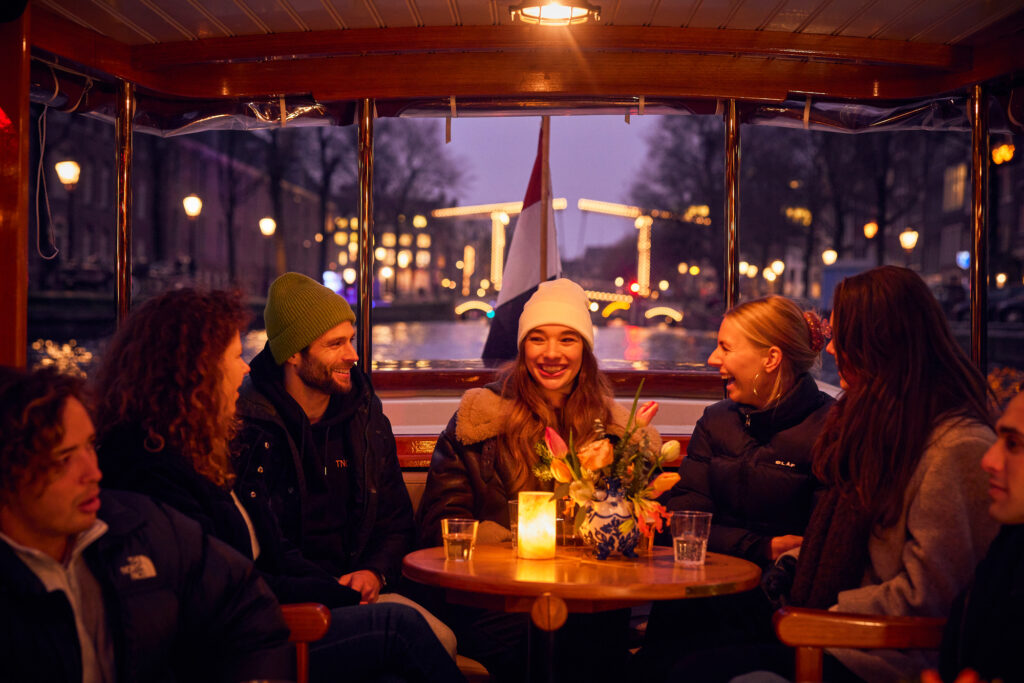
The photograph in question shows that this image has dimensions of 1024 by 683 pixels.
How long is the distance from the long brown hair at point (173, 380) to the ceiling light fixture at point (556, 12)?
188 cm

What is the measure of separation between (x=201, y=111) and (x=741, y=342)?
315 centimetres

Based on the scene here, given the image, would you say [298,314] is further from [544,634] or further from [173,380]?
[544,634]

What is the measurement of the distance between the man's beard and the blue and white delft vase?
3.52 feet

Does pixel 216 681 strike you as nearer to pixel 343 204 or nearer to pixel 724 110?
pixel 724 110

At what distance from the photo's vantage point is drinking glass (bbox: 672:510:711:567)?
276 cm

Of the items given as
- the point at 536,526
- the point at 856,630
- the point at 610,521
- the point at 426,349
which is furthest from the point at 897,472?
the point at 426,349

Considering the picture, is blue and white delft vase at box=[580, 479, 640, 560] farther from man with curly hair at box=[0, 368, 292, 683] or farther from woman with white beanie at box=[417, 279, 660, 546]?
man with curly hair at box=[0, 368, 292, 683]

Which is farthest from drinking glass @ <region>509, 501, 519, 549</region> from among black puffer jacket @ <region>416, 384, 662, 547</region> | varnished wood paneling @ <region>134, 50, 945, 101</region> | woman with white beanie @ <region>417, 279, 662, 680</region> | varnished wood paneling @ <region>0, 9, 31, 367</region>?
varnished wood paneling @ <region>134, 50, 945, 101</region>

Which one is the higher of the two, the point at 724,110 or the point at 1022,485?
the point at 724,110

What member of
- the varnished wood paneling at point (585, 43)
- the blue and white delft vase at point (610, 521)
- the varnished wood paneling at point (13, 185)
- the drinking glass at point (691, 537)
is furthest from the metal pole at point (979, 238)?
the varnished wood paneling at point (13, 185)

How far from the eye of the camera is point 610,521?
282 centimetres

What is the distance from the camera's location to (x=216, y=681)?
2162mm

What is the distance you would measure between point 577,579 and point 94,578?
3.97 feet

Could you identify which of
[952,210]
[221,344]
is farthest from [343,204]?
[221,344]
